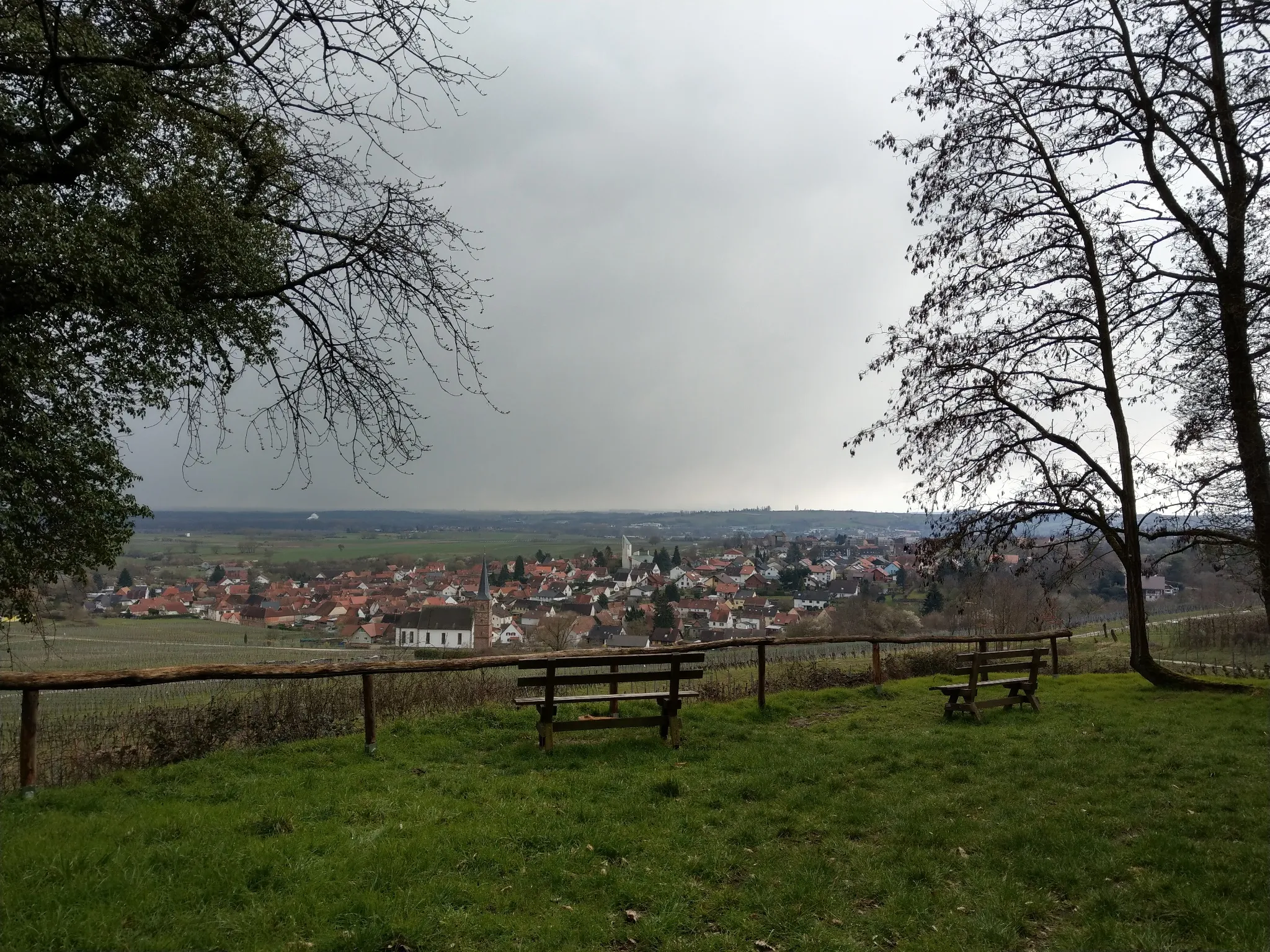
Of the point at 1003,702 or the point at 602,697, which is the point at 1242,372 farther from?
the point at 602,697

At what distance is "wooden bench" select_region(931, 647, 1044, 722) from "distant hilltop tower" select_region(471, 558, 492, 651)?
832 inches

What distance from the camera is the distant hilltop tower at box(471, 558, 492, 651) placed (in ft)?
94.1

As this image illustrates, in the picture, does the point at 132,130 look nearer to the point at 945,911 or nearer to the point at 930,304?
the point at 945,911

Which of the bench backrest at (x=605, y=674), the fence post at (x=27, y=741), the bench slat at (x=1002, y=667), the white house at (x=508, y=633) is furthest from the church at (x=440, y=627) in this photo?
the fence post at (x=27, y=741)

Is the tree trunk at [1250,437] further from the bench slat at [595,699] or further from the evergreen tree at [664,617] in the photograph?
the evergreen tree at [664,617]

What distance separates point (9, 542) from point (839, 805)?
24.5 ft

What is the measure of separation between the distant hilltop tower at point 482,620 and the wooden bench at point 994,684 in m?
21.1

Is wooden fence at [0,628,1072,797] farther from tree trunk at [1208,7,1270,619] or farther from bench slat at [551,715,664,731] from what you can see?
tree trunk at [1208,7,1270,619]

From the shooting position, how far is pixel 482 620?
28734 millimetres

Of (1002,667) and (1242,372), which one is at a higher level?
(1242,372)

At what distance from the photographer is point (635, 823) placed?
5.37 meters

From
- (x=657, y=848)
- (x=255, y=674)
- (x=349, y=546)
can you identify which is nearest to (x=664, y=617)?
(x=255, y=674)

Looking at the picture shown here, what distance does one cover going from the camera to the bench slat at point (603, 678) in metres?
7.74

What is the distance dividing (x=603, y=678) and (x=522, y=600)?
34705 millimetres
